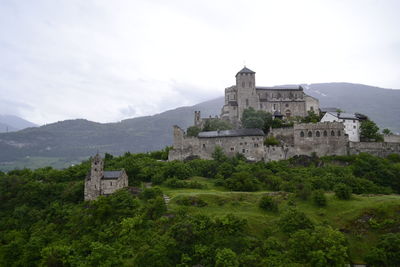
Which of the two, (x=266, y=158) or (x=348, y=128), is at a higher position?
(x=348, y=128)

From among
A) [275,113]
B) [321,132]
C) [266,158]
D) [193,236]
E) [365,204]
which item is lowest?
[193,236]

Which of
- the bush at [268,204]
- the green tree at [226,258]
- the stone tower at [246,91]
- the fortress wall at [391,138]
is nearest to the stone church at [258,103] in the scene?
the stone tower at [246,91]

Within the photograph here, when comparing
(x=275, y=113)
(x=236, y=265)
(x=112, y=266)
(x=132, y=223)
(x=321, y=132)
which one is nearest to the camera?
(x=236, y=265)

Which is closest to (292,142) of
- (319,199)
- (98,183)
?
(319,199)

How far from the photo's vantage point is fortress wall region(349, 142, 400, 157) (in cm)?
6575

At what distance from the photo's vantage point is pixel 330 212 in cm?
4422

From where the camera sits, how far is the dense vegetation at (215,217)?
3538 centimetres

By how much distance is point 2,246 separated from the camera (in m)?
46.1

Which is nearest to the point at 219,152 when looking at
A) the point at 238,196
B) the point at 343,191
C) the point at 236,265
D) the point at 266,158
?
the point at 266,158

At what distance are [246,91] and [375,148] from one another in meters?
35.9

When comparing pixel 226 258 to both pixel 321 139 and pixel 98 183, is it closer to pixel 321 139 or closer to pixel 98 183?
pixel 98 183

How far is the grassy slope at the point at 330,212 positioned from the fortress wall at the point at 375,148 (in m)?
21.2

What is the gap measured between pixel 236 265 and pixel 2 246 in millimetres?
34998

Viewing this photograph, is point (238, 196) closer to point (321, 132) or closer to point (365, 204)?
point (365, 204)
